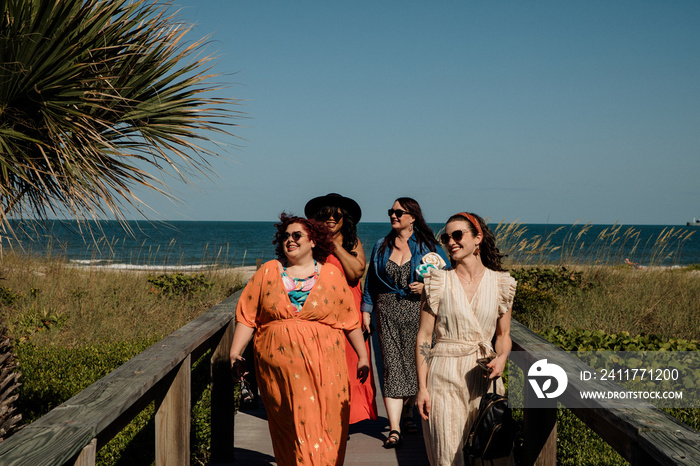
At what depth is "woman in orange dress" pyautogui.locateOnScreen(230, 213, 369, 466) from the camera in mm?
3186

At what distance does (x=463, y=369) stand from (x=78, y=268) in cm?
1130

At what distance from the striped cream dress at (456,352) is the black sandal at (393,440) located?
1406 mm

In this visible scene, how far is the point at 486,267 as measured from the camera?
125 inches

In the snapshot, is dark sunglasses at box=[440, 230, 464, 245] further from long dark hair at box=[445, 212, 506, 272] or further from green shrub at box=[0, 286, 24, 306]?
green shrub at box=[0, 286, 24, 306]

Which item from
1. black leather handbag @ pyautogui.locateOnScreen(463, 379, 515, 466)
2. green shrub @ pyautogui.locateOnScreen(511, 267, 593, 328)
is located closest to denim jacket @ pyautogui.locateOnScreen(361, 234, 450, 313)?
black leather handbag @ pyautogui.locateOnScreen(463, 379, 515, 466)

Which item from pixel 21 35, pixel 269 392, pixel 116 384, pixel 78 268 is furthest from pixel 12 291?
pixel 116 384

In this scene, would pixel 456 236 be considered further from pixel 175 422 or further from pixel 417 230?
pixel 175 422

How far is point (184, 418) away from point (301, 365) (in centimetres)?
69

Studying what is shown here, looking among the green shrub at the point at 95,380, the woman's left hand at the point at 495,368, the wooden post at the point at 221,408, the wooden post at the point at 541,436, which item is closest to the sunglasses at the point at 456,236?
the woman's left hand at the point at 495,368

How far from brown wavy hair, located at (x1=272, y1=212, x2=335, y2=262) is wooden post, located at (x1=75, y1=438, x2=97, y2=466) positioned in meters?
1.69

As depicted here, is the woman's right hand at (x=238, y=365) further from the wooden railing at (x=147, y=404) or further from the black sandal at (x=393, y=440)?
the black sandal at (x=393, y=440)

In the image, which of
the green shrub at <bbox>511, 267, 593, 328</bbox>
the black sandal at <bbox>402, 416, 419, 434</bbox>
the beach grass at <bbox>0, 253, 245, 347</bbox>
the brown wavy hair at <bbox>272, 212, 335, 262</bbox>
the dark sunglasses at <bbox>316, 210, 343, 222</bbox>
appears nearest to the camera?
the brown wavy hair at <bbox>272, 212, 335, 262</bbox>

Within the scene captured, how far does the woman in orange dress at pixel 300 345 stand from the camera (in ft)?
10.5

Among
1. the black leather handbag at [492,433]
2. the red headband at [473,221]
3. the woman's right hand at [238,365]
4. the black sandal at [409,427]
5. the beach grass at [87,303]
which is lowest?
the black sandal at [409,427]
